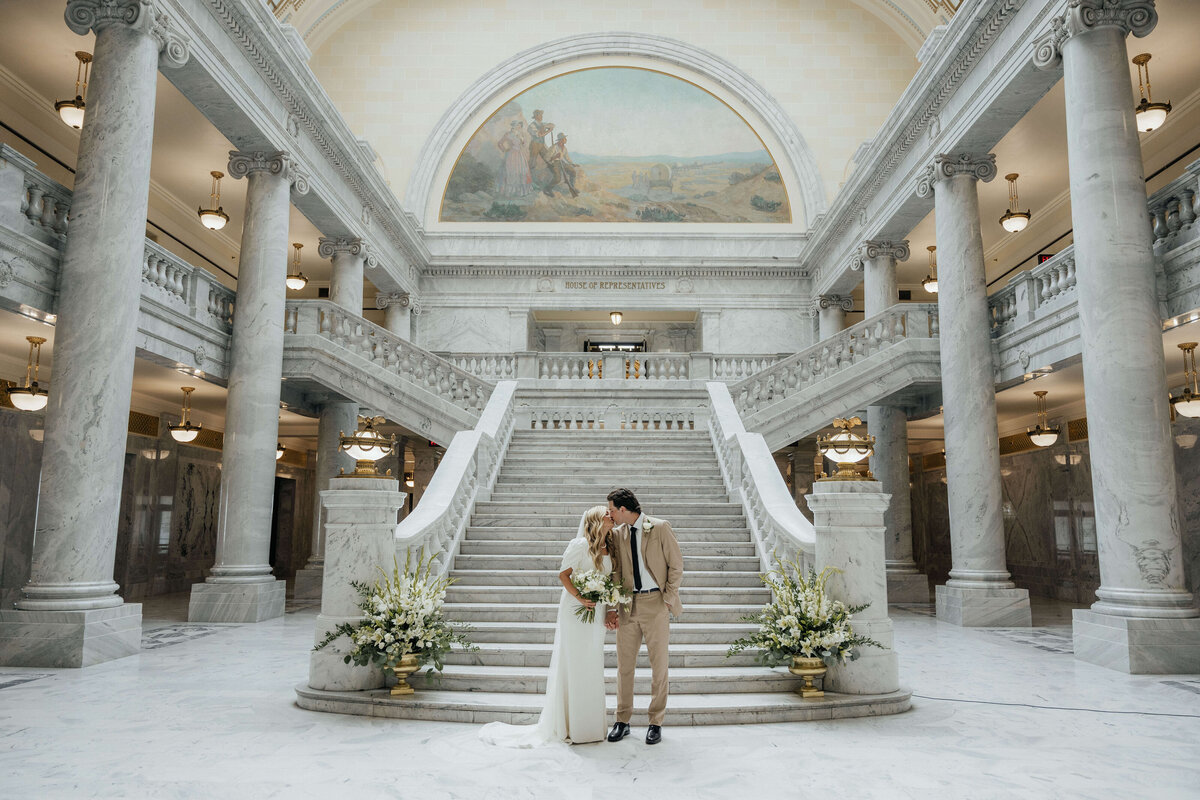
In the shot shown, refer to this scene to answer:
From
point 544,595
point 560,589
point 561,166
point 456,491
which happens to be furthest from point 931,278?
point 544,595

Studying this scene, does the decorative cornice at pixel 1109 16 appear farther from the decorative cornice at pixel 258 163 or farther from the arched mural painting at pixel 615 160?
the arched mural painting at pixel 615 160

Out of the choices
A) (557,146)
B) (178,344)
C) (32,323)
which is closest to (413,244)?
(557,146)

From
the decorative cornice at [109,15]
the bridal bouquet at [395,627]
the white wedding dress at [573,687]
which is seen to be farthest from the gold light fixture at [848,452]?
the decorative cornice at [109,15]

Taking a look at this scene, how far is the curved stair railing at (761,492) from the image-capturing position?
9.04 meters

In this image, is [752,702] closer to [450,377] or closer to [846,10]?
[450,377]

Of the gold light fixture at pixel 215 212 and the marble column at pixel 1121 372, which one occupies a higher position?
the gold light fixture at pixel 215 212

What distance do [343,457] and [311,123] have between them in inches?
270

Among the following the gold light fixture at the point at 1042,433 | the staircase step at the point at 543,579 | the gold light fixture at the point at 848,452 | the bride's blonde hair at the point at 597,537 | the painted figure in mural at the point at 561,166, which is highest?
the painted figure in mural at the point at 561,166

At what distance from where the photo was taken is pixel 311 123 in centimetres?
1548

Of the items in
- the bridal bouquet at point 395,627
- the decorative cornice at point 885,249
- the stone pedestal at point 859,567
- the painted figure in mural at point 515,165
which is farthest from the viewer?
the painted figure in mural at point 515,165

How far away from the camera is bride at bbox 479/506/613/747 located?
599cm

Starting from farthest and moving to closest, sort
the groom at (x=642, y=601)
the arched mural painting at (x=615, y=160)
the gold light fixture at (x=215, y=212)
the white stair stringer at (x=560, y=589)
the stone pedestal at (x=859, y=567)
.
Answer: the arched mural painting at (x=615, y=160), the gold light fixture at (x=215, y=212), the stone pedestal at (x=859, y=567), the white stair stringer at (x=560, y=589), the groom at (x=642, y=601)

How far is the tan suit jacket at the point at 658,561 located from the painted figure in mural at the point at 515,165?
20331 millimetres

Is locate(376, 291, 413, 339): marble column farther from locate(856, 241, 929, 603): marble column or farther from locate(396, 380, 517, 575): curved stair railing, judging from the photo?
locate(856, 241, 929, 603): marble column
